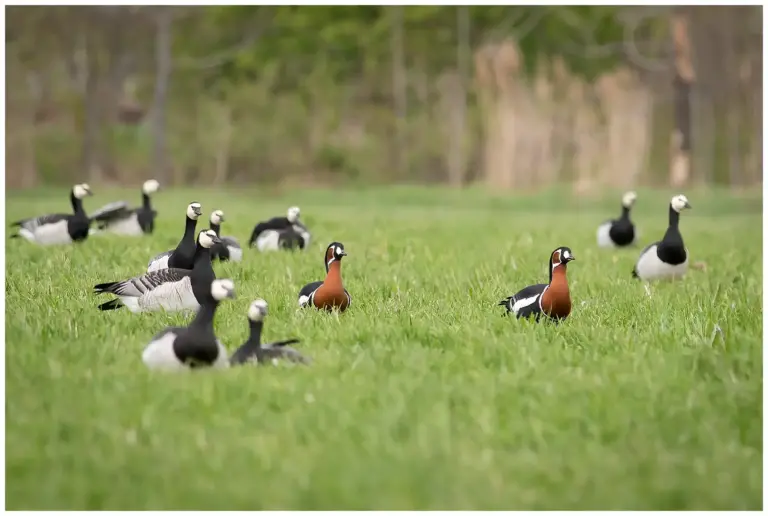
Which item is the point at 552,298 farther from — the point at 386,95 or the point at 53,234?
the point at 386,95

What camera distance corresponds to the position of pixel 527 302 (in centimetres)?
757

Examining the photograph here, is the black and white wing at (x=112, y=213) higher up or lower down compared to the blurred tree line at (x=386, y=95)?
lower down

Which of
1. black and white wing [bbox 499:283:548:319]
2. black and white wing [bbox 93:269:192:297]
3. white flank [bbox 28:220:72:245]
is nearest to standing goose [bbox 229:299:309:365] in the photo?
black and white wing [bbox 93:269:192:297]

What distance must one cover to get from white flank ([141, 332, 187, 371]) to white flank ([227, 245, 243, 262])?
4.46 meters

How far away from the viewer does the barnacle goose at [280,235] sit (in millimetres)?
11656

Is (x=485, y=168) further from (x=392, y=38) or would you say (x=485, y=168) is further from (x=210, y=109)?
(x=210, y=109)

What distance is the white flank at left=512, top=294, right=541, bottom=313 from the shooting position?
7.53 m

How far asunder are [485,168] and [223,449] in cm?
2269

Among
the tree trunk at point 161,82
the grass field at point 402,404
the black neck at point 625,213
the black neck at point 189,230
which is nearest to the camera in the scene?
the grass field at point 402,404

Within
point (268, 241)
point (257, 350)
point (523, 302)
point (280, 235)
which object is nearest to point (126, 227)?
point (268, 241)

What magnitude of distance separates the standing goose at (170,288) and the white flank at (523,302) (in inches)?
91.3

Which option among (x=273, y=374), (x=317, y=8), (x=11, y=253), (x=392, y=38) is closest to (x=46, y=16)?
(x=317, y=8)

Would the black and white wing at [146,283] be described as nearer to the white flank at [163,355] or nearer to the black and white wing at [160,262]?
the black and white wing at [160,262]

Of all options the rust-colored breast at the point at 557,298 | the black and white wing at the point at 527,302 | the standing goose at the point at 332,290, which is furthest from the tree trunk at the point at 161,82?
the rust-colored breast at the point at 557,298
